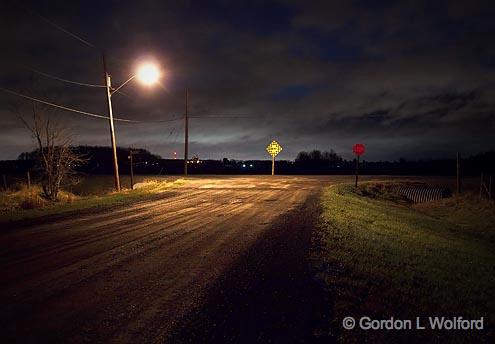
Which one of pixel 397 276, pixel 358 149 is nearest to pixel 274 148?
pixel 358 149

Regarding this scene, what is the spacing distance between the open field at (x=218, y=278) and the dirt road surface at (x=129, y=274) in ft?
0.08

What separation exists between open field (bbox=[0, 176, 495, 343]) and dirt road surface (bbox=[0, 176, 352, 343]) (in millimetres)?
23

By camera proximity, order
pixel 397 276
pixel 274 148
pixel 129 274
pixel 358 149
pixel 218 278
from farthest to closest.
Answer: pixel 274 148
pixel 358 149
pixel 397 276
pixel 129 274
pixel 218 278

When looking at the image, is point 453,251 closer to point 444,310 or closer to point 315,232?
point 315,232

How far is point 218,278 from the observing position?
5.91 meters

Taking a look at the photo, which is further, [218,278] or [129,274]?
[129,274]

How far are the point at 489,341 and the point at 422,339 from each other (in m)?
1.01

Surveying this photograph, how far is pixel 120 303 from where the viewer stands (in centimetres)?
485

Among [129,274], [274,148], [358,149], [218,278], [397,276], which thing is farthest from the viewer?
[274,148]

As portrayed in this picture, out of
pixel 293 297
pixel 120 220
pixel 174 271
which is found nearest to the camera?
pixel 293 297

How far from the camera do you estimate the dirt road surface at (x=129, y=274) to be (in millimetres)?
4176

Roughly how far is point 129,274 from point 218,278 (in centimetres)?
158

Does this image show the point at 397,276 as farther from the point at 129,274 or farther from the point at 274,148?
the point at 274,148

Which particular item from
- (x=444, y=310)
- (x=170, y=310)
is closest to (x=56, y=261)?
(x=170, y=310)
